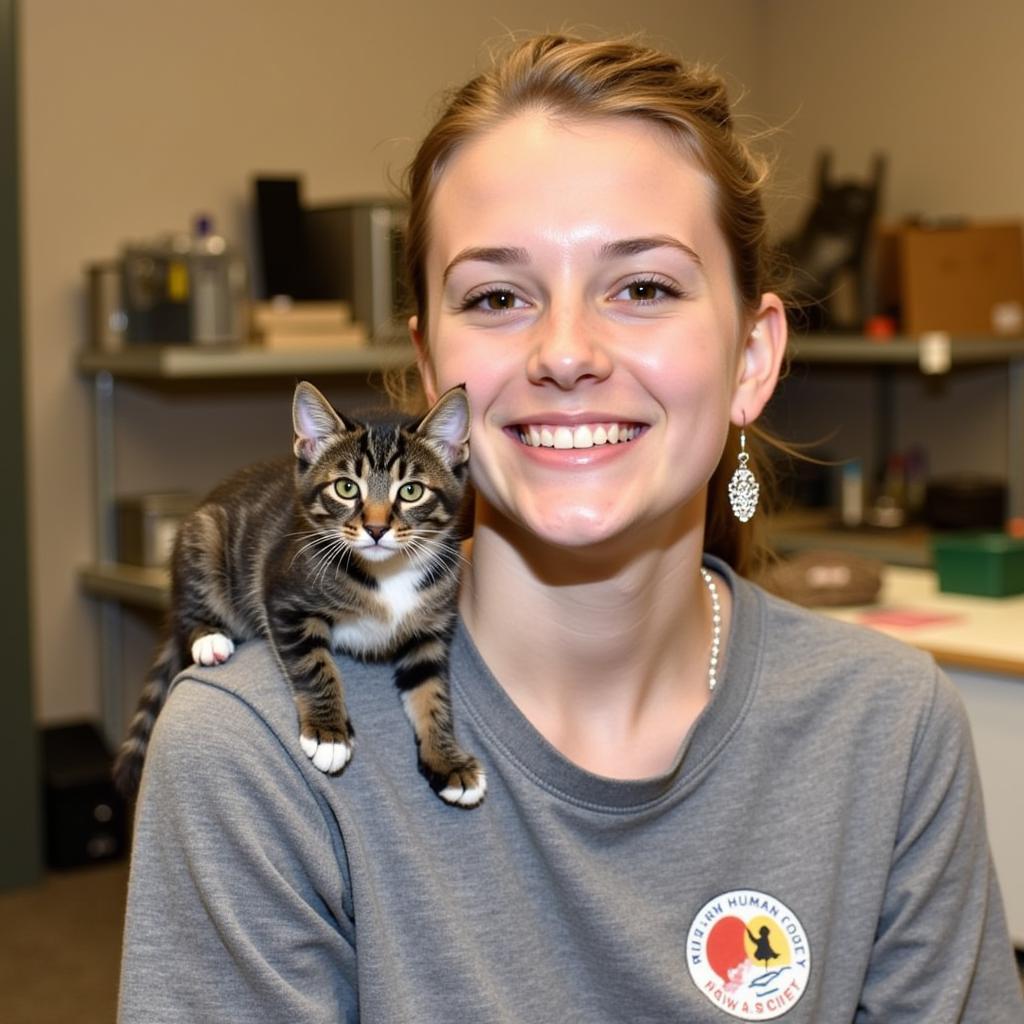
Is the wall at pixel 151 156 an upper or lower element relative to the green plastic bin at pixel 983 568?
upper

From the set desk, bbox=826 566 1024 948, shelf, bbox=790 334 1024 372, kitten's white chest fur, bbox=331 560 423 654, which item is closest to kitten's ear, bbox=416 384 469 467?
kitten's white chest fur, bbox=331 560 423 654

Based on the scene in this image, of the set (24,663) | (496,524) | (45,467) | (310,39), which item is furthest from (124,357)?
(496,524)

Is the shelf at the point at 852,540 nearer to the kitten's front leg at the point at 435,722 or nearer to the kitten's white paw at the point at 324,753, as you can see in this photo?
the kitten's front leg at the point at 435,722

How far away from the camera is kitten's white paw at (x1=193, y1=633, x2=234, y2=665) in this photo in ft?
4.23

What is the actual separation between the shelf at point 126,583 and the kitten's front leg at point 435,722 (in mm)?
2728

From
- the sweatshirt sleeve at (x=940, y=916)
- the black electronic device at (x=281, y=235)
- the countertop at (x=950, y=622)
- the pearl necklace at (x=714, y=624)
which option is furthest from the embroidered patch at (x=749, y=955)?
the black electronic device at (x=281, y=235)

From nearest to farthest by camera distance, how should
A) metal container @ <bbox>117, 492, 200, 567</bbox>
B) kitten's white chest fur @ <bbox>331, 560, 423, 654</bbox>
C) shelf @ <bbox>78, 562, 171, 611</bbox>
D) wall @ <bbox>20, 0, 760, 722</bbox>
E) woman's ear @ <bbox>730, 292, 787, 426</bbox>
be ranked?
kitten's white chest fur @ <bbox>331, 560, 423, 654</bbox>, woman's ear @ <bbox>730, 292, 787, 426</bbox>, shelf @ <bbox>78, 562, 171, 611</bbox>, metal container @ <bbox>117, 492, 200, 567</bbox>, wall @ <bbox>20, 0, 760, 722</bbox>

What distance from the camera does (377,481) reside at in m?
1.35

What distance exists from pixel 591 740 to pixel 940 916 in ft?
1.20

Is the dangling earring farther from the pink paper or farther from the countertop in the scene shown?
the pink paper

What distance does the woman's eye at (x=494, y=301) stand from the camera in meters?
A: 1.25

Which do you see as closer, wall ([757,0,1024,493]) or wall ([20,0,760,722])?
wall ([20,0,760,722])

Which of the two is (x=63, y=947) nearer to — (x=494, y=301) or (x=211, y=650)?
(x=211, y=650)

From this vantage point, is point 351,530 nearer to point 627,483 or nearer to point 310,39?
point 627,483
